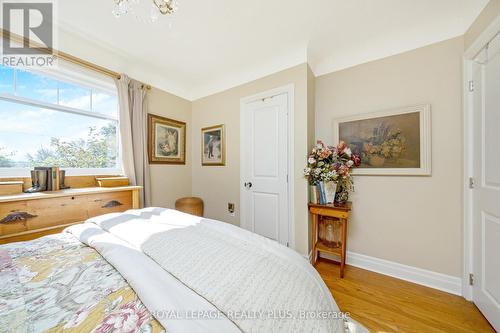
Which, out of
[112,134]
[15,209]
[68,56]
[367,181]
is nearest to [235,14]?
[68,56]

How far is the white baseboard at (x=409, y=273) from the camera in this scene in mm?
1709

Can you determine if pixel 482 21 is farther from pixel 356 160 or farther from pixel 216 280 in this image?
pixel 216 280

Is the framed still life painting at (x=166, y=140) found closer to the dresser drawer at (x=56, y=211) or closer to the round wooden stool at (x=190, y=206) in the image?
the round wooden stool at (x=190, y=206)

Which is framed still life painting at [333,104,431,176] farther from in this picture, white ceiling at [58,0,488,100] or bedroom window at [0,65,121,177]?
bedroom window at [0,65,121,177]

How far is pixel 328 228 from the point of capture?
2.18m

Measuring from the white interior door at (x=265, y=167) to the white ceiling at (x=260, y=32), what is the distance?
1.74ft

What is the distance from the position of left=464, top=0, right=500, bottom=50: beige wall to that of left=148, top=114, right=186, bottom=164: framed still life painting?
342cm

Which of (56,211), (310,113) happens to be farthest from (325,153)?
(56,211)

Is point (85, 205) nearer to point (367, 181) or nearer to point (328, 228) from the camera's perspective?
point (328, 228)

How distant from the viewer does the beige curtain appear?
2281 millimetres

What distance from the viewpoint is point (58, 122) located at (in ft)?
6.56

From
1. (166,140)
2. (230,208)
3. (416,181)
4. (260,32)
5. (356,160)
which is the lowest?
(230,208)

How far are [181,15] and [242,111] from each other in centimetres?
126

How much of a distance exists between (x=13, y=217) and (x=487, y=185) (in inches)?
141
